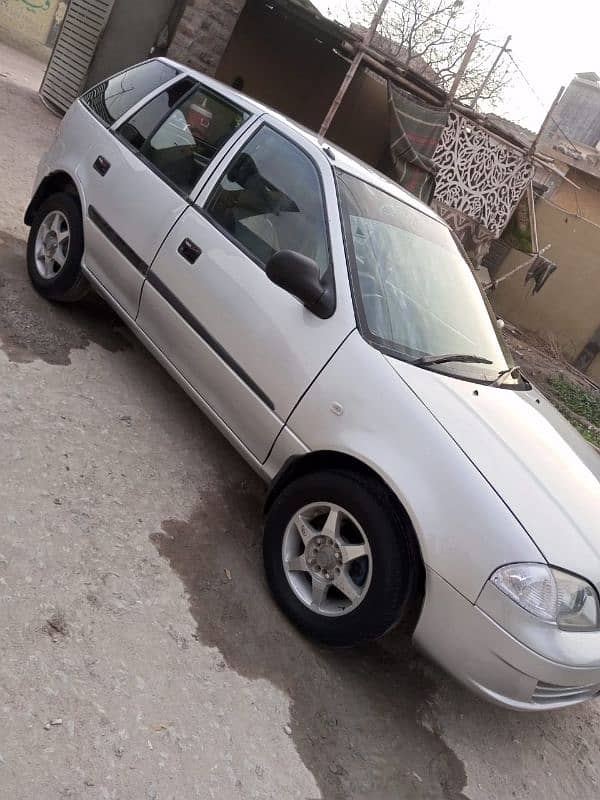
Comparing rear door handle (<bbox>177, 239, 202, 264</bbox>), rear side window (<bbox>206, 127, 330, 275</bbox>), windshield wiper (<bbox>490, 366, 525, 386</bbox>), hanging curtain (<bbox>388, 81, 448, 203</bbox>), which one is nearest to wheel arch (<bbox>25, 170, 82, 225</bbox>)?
rear door handle (<bbox>177, 239, 202, 264</bbox>)

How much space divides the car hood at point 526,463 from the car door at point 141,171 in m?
1.67

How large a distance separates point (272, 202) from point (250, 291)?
21.0 inches

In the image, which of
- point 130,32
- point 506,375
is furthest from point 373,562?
point 130,32

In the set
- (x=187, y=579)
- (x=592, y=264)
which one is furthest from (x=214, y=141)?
(x=592, y=264)

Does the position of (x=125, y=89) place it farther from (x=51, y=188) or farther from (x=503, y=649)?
(x=503, y=649)

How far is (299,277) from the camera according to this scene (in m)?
3.00

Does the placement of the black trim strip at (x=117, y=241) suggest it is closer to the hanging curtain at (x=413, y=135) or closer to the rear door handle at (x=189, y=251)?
the rear door handle at (x=189, y=251)

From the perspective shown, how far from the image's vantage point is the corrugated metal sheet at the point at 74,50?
34.2ft

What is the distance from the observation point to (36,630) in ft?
7.97

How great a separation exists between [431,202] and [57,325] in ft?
21.4

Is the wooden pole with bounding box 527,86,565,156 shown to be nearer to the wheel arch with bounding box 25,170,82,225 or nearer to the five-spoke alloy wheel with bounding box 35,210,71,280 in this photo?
the wheel arch with bounding box 25,170,82,225

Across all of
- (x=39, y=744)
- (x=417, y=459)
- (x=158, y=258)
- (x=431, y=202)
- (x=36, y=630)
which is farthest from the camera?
(x=431, y=202)

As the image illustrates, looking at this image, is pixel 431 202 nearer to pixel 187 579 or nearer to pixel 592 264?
pixel 592 264

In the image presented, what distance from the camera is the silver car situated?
260 centimetres
